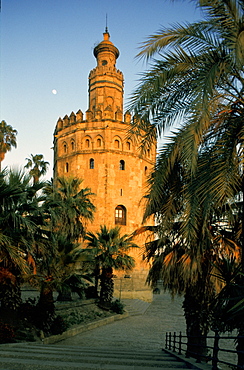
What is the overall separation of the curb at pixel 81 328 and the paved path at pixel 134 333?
20cm

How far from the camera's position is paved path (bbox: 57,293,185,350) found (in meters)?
12.9

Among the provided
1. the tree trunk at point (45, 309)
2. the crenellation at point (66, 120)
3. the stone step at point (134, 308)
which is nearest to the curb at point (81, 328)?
the tree trunk at point (45, 309)

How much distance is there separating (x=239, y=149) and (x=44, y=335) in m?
9.52

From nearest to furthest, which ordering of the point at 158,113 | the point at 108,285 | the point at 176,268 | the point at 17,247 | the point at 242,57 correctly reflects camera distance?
the point at 242,57, the point at 158,113, the point at 176,268, the point at 17,247, the point at 108,285

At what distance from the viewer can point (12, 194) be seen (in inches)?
365

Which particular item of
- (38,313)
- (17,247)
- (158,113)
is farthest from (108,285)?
(158,113)

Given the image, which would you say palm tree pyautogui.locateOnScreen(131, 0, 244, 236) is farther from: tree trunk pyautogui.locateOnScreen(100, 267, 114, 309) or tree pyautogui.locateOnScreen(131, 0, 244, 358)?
tree trunk pyautogui.locateOnScreen(100, 267, 114, 309)

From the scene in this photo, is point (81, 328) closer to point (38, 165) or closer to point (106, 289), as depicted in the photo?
point (106, 289)

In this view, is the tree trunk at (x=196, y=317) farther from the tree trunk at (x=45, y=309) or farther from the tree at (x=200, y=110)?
the tree trunk at (x=45, y=309)

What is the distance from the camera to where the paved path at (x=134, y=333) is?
42.3ft

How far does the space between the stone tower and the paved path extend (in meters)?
9.08

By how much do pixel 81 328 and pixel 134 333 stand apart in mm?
2336

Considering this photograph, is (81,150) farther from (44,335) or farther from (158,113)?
(158,113)

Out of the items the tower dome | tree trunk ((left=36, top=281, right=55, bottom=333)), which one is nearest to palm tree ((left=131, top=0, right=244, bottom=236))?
tree trunk ((left=36, top=281, right=55, bottom=333))
